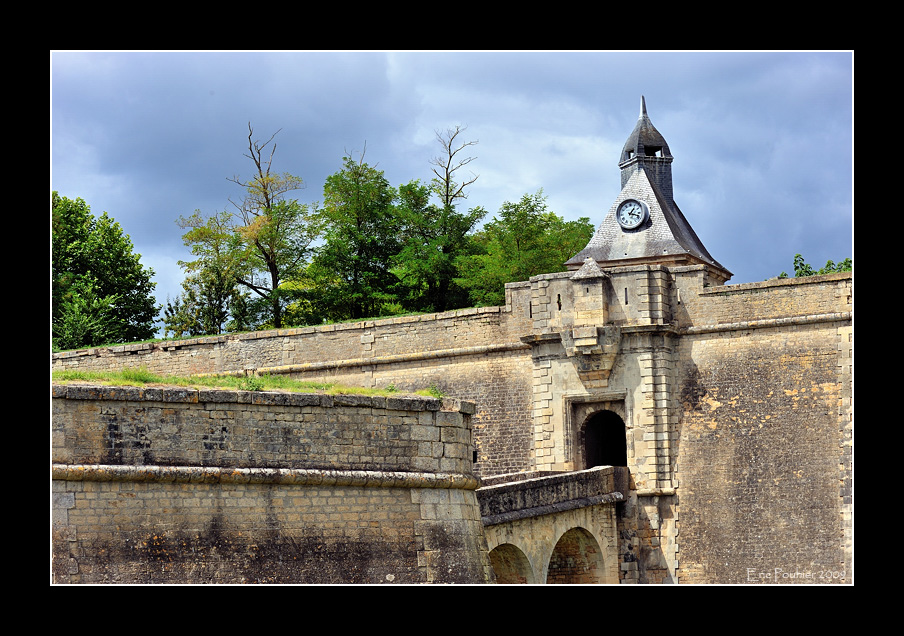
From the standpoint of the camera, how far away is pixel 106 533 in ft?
37.8

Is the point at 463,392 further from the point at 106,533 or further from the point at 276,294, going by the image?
the point at 106,533

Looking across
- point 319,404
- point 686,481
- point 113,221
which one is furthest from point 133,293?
point 319,404

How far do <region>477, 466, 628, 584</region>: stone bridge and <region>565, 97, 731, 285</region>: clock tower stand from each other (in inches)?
250

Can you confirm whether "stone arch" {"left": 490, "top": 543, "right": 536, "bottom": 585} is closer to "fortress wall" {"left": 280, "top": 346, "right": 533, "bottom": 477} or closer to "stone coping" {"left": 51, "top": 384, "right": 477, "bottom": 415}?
"fortress wall" {"left": 280, "top": 346, "right": 533, "bottom": 477}

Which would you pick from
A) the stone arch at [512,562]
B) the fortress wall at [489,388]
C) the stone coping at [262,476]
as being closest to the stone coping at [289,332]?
the fortress wall at [489,388]

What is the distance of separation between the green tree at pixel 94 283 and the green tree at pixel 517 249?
8.41m

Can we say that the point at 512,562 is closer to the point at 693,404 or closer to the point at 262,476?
the point at 693,404

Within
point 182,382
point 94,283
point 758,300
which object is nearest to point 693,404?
point 758,300

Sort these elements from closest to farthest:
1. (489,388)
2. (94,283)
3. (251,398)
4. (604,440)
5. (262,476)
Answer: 1. (262,476)
2. (251,398)
3. (489,388)
4. (604,440)
5. (94,283)

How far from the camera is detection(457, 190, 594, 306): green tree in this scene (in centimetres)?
3284

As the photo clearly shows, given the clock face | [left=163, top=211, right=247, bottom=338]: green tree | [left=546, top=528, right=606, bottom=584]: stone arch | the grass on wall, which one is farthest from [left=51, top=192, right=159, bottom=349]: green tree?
the grass on wall

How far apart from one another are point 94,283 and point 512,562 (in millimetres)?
17503

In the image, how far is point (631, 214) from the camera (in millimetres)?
28641

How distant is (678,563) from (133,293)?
17337mm
